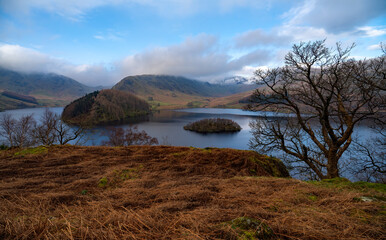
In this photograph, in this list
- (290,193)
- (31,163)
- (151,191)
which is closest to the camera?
A: (290,193)

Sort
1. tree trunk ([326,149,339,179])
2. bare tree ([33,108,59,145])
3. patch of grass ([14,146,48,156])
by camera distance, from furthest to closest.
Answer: bare tree ([33,108,59,145])
tree trunk ([326,149,339,179])
patch of grass ([14,146,48,156])

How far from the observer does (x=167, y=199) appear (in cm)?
310

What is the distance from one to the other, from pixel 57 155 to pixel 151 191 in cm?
501

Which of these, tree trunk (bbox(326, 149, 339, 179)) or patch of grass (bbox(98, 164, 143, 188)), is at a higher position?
patch of grass (bbox(98, 164, 143, 188))

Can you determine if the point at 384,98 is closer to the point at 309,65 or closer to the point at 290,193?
the point at 309,65

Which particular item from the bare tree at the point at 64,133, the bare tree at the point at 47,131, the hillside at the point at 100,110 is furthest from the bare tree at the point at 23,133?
the hillside at the point at 100,110

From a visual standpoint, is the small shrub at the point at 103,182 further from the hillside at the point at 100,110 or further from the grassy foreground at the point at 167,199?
the hillside at the point at 100,110

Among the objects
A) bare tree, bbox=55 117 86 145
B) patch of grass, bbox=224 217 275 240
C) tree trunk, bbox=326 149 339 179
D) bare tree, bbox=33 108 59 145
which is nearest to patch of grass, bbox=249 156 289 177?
tree trunk, bbox=326 149 339 179

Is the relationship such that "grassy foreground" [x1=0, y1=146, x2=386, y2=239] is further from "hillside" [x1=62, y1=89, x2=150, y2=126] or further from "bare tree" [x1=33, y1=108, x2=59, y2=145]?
"hillside" [x1=62, y1=89, x2=150, y2=126]

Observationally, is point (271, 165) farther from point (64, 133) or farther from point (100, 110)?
point (100, 110)

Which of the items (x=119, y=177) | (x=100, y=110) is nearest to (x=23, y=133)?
(x=119, y=177)

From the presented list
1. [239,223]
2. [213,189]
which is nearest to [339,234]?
[239,223]

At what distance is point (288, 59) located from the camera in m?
8.03

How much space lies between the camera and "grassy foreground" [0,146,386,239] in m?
1.74
